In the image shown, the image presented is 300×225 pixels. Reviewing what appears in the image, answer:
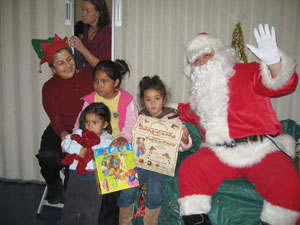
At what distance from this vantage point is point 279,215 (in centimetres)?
130

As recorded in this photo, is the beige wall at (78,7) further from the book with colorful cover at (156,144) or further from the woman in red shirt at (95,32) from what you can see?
the book with colorful cover at (156,144)

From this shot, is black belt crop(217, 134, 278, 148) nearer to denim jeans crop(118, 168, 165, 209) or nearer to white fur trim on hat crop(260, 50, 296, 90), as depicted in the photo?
white fur trim on hat crop(260, 50, 296, 90)

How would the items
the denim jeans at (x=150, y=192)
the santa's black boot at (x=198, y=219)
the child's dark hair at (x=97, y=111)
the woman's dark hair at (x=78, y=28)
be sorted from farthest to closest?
the woman's dark hair at (x=78, y=28), the child's dark hair at (x=97, y=111), the denim jeans at (x=150, y=192), the santa's black boot at (x=198, y=219)

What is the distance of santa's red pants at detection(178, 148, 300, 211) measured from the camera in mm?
1307

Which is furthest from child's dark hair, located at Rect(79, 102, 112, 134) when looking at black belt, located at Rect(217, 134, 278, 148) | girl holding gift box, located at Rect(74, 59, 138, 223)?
black belt, located at Rect(217, 134, 278, 148)

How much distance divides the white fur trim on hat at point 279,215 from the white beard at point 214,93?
487 mm

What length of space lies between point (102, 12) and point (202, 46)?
1378mm

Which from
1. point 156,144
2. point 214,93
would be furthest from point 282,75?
point 156,144

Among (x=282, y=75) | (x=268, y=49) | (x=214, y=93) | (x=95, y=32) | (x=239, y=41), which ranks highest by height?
(x=95, y=32)

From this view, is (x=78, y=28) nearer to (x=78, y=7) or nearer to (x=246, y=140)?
(x=78, y=7)

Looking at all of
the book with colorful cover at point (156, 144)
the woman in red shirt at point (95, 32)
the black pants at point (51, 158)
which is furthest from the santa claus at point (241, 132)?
the woman in red shirt at point (95, 32)

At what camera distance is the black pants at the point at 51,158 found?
1941mm

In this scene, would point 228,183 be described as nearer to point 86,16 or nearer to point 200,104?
point 200,104

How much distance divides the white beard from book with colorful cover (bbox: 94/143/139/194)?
61 cm
